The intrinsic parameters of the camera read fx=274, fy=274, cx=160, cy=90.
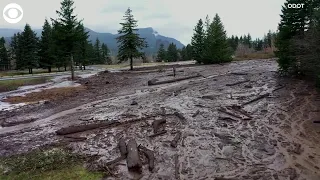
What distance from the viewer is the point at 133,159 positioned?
10.4 meters

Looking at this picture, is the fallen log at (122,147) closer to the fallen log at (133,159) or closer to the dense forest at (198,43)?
the fallen log at (133,159)

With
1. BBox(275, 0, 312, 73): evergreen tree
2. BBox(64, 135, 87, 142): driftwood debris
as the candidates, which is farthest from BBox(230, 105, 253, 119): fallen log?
BBox(275, 0, 312, 73): evergreen tree

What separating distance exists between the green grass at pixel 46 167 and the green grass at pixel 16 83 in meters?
22.0

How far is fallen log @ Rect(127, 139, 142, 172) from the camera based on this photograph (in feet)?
32.7

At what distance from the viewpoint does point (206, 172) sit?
9820 millimetres

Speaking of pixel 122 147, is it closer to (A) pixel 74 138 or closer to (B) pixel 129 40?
(A) pixel 74 138

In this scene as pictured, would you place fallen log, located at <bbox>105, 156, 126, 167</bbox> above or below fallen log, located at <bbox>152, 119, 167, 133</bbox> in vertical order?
below

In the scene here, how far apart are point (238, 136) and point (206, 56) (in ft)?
141

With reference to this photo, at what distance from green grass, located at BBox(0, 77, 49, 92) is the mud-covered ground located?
1049cm

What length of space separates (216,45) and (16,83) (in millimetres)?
35883

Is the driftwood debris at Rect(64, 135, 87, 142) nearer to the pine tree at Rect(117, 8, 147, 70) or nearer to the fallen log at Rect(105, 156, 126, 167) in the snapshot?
the fallen log at Rect(105, 156, 126, 167)

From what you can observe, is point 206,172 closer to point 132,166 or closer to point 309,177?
point 132,166


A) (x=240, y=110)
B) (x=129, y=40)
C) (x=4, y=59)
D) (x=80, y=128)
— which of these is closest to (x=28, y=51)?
(x=129, y=40)

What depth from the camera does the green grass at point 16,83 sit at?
Result: 3031 centimetres
